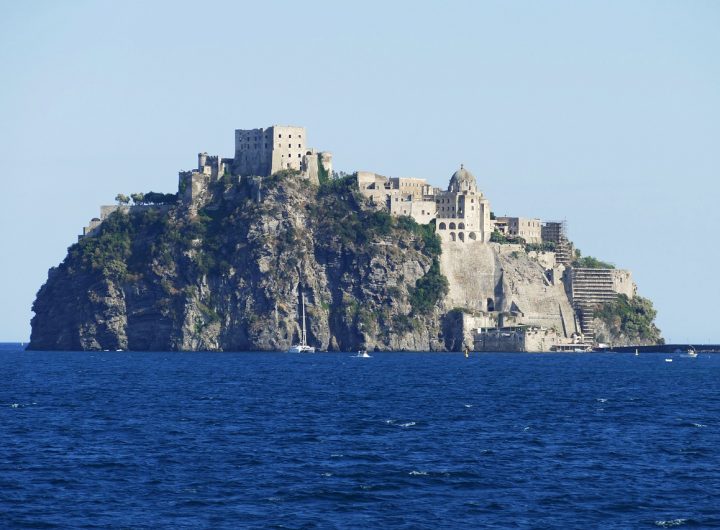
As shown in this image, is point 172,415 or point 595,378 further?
point 595,378

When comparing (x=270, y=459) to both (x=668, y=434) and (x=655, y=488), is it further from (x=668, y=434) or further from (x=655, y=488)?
(x=668, y=434)

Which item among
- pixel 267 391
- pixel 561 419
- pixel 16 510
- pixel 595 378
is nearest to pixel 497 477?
pixel 16 510

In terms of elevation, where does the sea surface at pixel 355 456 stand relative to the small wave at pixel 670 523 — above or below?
above

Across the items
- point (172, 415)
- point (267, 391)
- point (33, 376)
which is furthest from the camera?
point (33, 376)

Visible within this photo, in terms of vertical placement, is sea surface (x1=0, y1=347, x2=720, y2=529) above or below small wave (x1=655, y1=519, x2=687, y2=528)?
above

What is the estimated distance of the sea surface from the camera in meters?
60.5

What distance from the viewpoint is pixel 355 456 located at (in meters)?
77.9

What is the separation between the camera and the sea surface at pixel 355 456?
60.5 meters

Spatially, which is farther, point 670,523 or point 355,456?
point 355,456

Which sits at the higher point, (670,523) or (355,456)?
(355,456)

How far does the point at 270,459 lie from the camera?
7600 cm

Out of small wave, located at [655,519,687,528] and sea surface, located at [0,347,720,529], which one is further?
sea surface, located at [0,347,720,529]

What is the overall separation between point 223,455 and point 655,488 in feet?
81.4

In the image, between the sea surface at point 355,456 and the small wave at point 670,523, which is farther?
the sea surface at point 355,456
